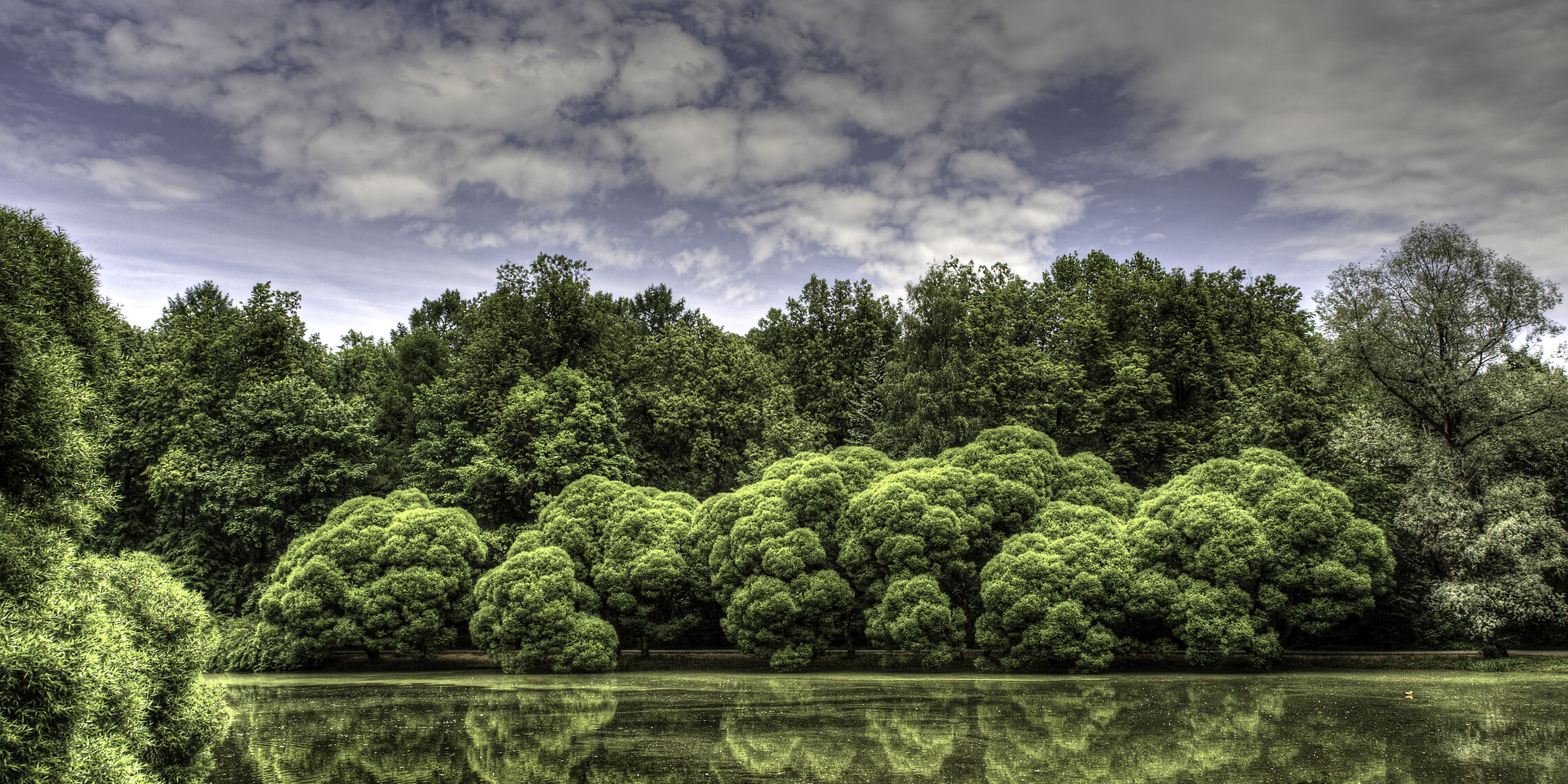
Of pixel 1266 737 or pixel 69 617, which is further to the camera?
pixel 1266 737

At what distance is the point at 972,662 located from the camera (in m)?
32.4

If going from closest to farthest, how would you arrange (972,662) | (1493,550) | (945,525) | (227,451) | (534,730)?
(534,730)
(1493,550)
(945,525)
(972,662)
(227,451)

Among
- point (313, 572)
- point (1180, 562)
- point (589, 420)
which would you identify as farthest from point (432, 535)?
point (1180, 562)

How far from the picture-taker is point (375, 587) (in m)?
35.7

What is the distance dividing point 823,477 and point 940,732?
16653 mm

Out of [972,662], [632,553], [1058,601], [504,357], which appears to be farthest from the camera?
[504,357]

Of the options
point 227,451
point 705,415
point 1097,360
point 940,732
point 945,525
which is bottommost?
point 940,732

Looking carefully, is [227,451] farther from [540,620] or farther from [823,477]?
[823,477]

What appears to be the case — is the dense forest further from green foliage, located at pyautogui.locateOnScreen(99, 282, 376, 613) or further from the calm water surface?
the calm water surface

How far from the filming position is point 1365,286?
3130cm

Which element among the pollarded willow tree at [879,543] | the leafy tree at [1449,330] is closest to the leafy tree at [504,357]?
the pollarded willow tree at [879,543]

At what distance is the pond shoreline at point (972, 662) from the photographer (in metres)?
28.5

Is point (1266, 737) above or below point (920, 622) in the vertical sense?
below

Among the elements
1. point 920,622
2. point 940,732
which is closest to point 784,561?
point 920,622
